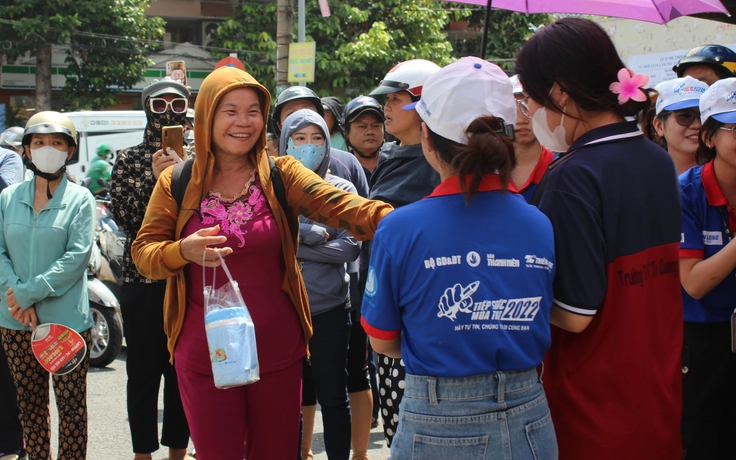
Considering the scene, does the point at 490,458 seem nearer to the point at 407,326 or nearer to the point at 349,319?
the point at 407,326

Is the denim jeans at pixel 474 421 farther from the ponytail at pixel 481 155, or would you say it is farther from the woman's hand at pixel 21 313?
the woman's hand at pixel 21 313

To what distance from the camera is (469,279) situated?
81.6 inches

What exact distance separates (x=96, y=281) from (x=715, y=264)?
604cm

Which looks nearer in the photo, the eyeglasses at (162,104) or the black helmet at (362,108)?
the eyeglasses at (162,104)

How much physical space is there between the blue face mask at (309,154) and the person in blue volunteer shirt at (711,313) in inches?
76.9

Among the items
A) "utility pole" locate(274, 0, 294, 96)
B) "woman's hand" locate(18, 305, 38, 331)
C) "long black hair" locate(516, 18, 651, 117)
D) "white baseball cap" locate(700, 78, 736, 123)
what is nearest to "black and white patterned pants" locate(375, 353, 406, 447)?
"long black hair" locate(516, 18, 651, 117)

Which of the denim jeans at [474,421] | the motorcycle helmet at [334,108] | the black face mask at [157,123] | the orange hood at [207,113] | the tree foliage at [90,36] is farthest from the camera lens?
the tree foliage at [90,36]

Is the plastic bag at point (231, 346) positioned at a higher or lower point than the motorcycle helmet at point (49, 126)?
lower

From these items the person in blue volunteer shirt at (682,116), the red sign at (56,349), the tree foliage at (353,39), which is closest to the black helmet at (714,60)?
the person in blue volunteer shirt at (682,116)

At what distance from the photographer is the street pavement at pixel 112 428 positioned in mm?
5148

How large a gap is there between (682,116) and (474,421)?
235 cm

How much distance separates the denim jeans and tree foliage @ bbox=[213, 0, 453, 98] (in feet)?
→ 62.3

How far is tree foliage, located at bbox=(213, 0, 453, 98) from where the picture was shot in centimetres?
2078

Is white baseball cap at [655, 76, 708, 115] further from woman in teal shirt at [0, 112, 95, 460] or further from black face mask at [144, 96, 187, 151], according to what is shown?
woman in teal shirt at [0, 112, 95, 460]
